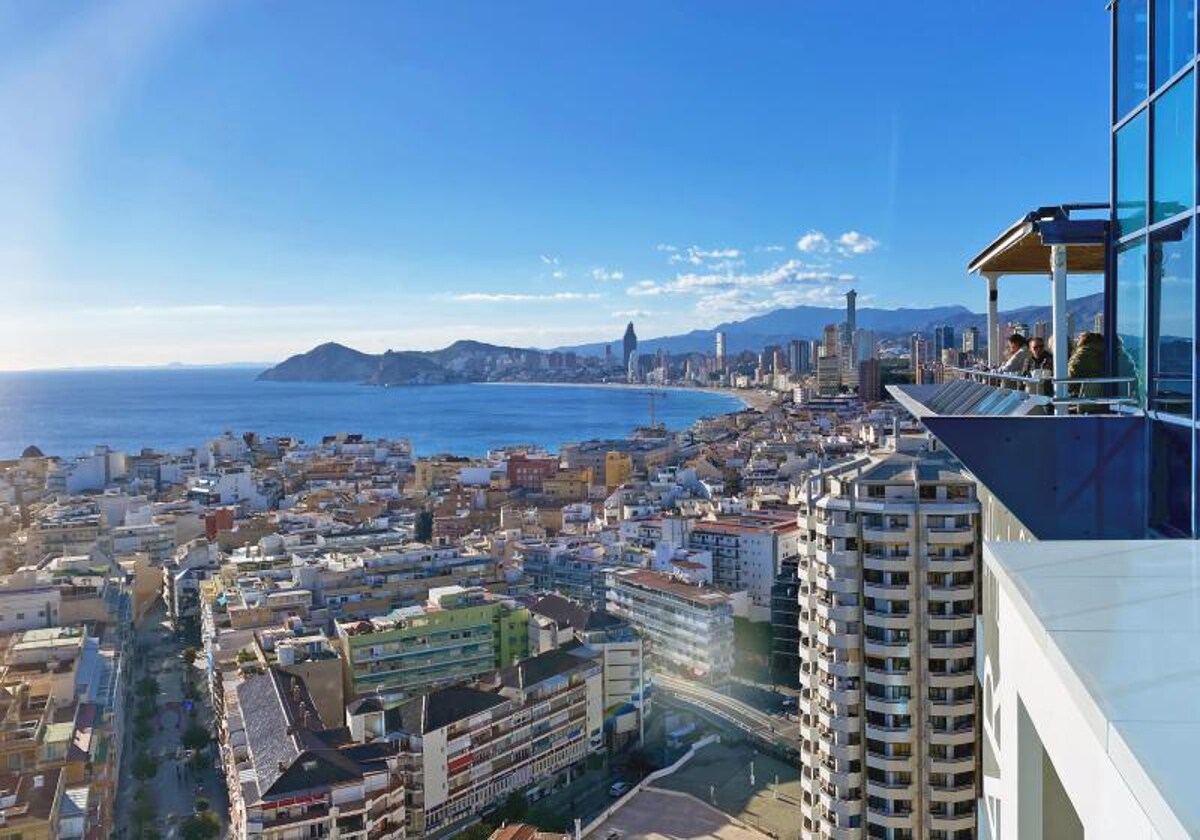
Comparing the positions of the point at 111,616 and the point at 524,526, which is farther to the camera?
the point at 524,526

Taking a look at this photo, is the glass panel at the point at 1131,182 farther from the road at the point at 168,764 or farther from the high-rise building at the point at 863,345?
the high-rise building at the point at 863,345

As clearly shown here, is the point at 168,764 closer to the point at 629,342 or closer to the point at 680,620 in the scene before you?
the point at 680,620

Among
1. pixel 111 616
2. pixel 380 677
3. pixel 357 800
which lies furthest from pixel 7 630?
pixel 357 800

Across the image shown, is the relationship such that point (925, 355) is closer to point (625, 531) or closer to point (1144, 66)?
point (625, 531)

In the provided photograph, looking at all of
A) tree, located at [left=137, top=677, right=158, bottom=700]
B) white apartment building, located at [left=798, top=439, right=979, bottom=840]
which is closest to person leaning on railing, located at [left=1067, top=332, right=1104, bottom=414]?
white apartment building, located at [left=798, top=439, right=979, bottom=840]

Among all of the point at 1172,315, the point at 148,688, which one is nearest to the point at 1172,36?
the point at 1172,315

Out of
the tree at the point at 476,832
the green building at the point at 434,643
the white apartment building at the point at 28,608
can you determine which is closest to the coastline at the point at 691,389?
the green building at the point at 434,643
